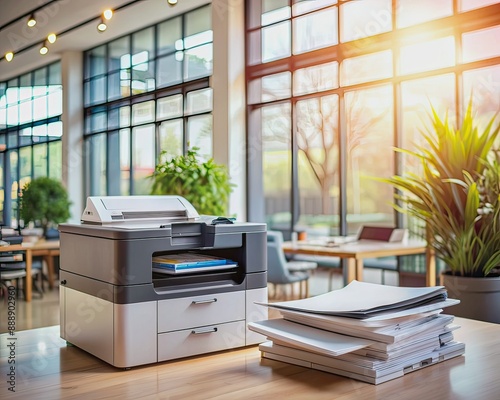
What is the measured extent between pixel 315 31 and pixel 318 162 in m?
1.69

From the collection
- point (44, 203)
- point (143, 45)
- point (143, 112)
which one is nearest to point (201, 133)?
point (143, 112)

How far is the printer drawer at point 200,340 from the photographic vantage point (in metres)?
1.47

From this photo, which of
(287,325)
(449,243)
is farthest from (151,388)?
(449,243)

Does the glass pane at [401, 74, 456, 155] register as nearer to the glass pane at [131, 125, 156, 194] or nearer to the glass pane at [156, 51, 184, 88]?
the glass pane at [156, 51, 184, 88]

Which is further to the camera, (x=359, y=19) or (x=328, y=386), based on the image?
(x=359, y=19)

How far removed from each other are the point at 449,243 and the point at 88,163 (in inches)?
361

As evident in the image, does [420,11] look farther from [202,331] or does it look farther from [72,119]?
[72,119]

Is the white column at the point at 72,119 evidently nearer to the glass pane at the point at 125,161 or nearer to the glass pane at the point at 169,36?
the glass pane at the point at 125,161

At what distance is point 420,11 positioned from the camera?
6.77m

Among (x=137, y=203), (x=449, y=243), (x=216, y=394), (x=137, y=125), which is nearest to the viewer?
(x=216, y=394)

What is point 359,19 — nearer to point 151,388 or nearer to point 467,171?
point 467,171

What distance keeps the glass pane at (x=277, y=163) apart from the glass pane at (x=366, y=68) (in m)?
1.08

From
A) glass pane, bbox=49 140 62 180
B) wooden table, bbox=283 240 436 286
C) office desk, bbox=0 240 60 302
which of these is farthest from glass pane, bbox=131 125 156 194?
wooden table, bbox=283 240 436 286

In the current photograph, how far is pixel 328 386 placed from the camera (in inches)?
44.1
